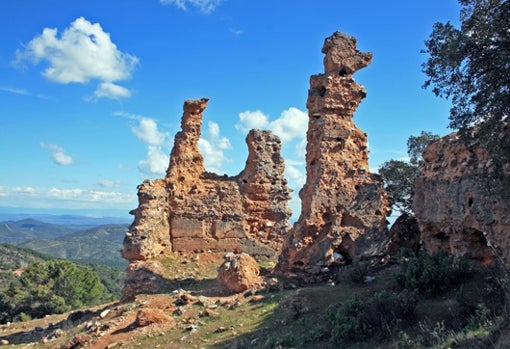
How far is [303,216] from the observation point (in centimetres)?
1858

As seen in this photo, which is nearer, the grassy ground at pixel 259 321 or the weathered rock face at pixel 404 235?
the grassy ground at pixel 259 321

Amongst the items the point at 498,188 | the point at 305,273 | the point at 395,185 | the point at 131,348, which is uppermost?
the point at 395,185

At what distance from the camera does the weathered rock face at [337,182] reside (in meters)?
18.3

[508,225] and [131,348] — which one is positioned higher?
[508,225]

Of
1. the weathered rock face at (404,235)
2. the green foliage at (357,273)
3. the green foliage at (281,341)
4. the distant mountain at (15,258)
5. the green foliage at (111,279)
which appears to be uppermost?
the weathered rock face at (404,235)

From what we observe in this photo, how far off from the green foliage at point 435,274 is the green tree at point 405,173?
1228 cm

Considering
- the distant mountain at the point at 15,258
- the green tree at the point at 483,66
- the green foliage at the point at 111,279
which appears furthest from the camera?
the distant mountain at the point at 15,258

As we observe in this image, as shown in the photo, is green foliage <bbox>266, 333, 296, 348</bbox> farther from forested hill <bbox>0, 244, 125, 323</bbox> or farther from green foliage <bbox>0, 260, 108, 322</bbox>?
green foliage <bbox>0, 260, 108, 322</bbox>

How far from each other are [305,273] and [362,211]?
3.25 m

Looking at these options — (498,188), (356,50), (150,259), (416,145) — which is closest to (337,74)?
(356,50)

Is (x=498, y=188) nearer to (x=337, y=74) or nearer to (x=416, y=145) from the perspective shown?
(x=337, y=74)

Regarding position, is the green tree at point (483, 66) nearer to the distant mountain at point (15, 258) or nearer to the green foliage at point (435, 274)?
the green foliage at point (435, 274)

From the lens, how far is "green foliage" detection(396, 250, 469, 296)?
11.8 meters

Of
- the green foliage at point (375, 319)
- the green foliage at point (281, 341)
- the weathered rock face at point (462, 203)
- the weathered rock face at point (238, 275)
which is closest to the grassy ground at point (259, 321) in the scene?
the green foliage at point (281, 341)
